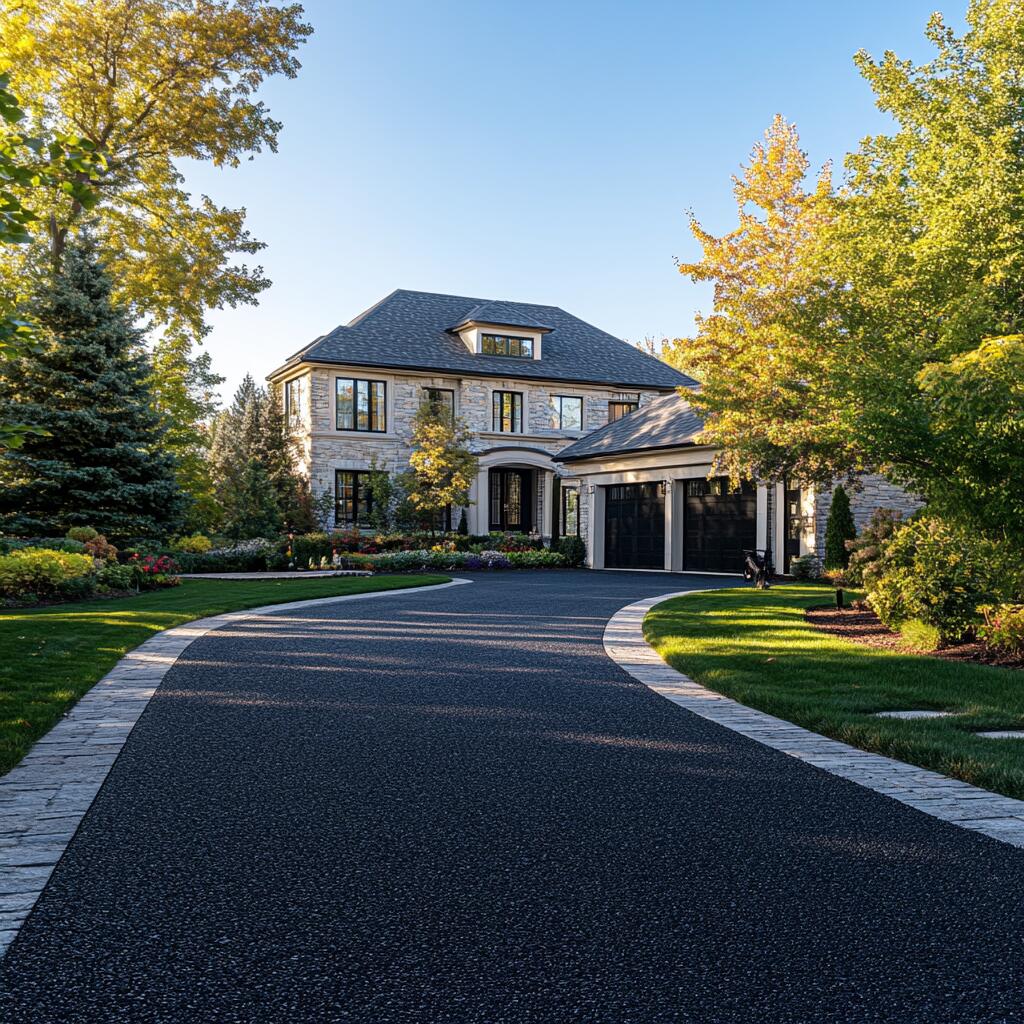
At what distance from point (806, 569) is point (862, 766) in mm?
16738

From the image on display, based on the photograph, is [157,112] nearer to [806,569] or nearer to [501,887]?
[806,569]

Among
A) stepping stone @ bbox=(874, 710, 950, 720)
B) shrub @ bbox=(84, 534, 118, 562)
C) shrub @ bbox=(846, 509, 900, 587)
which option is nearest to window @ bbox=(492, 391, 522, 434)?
shrub @ bbox=(84, 534, 118, 562)

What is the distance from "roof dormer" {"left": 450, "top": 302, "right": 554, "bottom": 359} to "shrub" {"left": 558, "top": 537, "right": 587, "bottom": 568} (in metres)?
9.02

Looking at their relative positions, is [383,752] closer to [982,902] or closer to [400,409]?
[982,902]

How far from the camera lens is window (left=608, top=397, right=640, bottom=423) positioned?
35.6 m

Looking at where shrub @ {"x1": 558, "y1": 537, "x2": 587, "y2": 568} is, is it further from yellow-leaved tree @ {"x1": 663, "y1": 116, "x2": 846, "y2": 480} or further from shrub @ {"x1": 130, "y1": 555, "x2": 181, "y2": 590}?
shrub @ {"x1": 130, "y1": 555, "x2": 181, "y2": 590}

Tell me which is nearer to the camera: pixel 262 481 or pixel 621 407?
pixel 262 481

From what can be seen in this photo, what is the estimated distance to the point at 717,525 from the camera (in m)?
25.0

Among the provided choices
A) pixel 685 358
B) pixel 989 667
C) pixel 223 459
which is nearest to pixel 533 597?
pixel 685 358

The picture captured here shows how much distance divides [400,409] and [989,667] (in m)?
25.9

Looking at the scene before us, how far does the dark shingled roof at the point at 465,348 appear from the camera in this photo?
104ft

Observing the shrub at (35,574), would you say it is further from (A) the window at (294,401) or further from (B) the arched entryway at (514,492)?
(B) the arched entryway at (514,492)

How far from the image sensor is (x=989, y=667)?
26.6 feet

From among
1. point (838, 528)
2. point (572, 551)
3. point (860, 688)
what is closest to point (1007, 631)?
point (860, 688)
